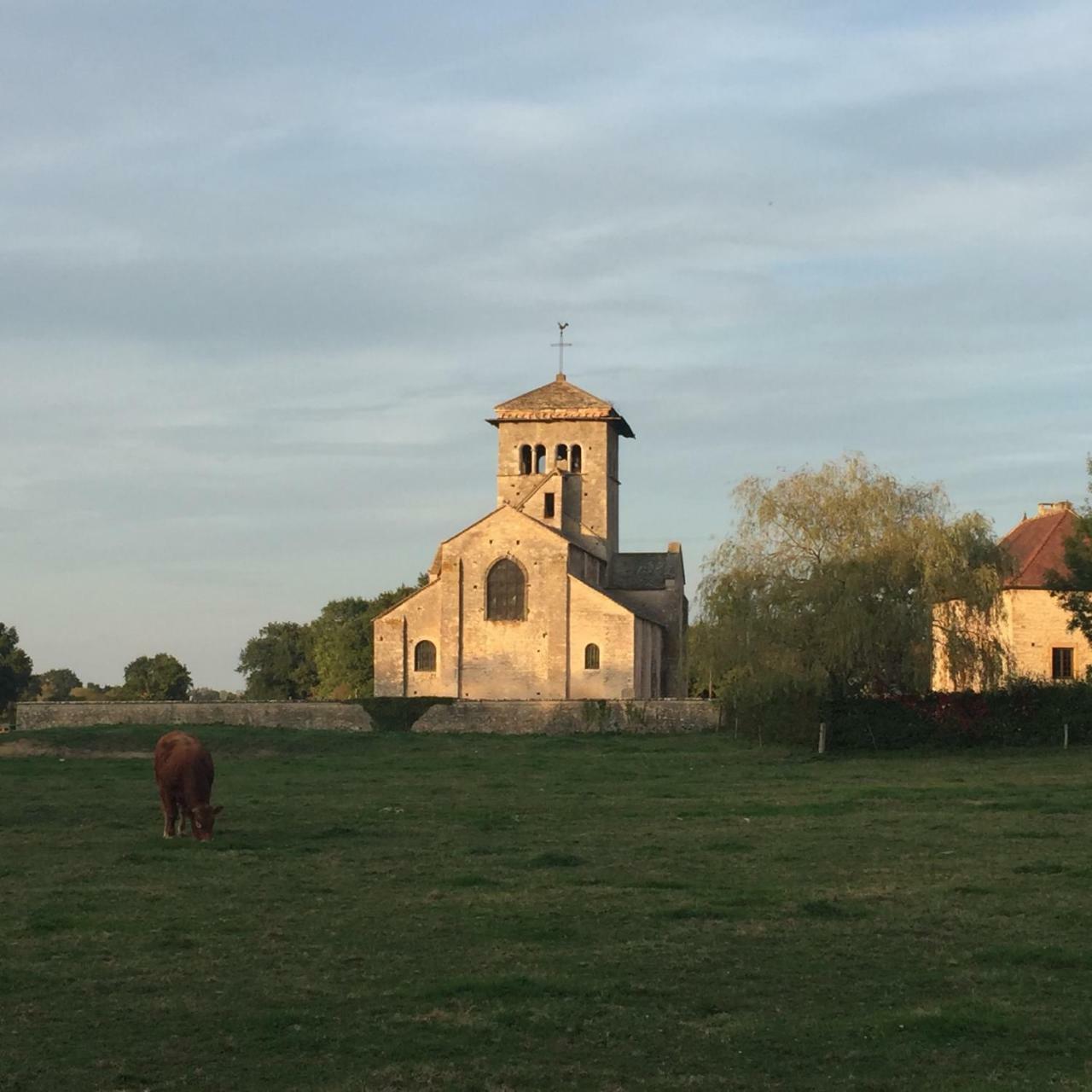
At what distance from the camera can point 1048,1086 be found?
32.1 ft

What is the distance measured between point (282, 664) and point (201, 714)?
267 feet

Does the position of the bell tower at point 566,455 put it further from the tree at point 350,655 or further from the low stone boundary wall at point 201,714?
the tree at point 350,655

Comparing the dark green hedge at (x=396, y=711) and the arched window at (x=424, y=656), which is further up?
the arched window at (x=424, y=656)

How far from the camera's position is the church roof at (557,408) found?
265 ft

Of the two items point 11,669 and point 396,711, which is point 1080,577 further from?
point 11,669

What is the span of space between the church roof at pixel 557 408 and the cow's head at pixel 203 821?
2335 inches

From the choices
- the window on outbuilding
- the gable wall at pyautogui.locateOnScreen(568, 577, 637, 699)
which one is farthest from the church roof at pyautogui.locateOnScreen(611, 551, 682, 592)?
the window on outbuilding

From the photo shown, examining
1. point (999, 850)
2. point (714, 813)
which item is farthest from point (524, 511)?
point (999, 850)

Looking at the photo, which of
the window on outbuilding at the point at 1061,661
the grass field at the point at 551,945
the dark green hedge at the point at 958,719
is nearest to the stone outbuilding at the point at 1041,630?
the window on outbuilding at the point at 1061,661

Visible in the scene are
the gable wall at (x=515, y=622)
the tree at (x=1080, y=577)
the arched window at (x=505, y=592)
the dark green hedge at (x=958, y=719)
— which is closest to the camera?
the dark green hedge at (x=958, y=719)

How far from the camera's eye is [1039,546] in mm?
66375

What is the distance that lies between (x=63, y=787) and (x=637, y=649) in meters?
40.9

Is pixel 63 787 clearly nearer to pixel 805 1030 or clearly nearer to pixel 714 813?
pixel 714 813

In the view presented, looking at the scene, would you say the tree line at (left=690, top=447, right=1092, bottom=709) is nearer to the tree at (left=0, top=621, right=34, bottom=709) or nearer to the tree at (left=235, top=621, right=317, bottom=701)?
the tree at (left=0, top=621, right=34, bottom=709)
